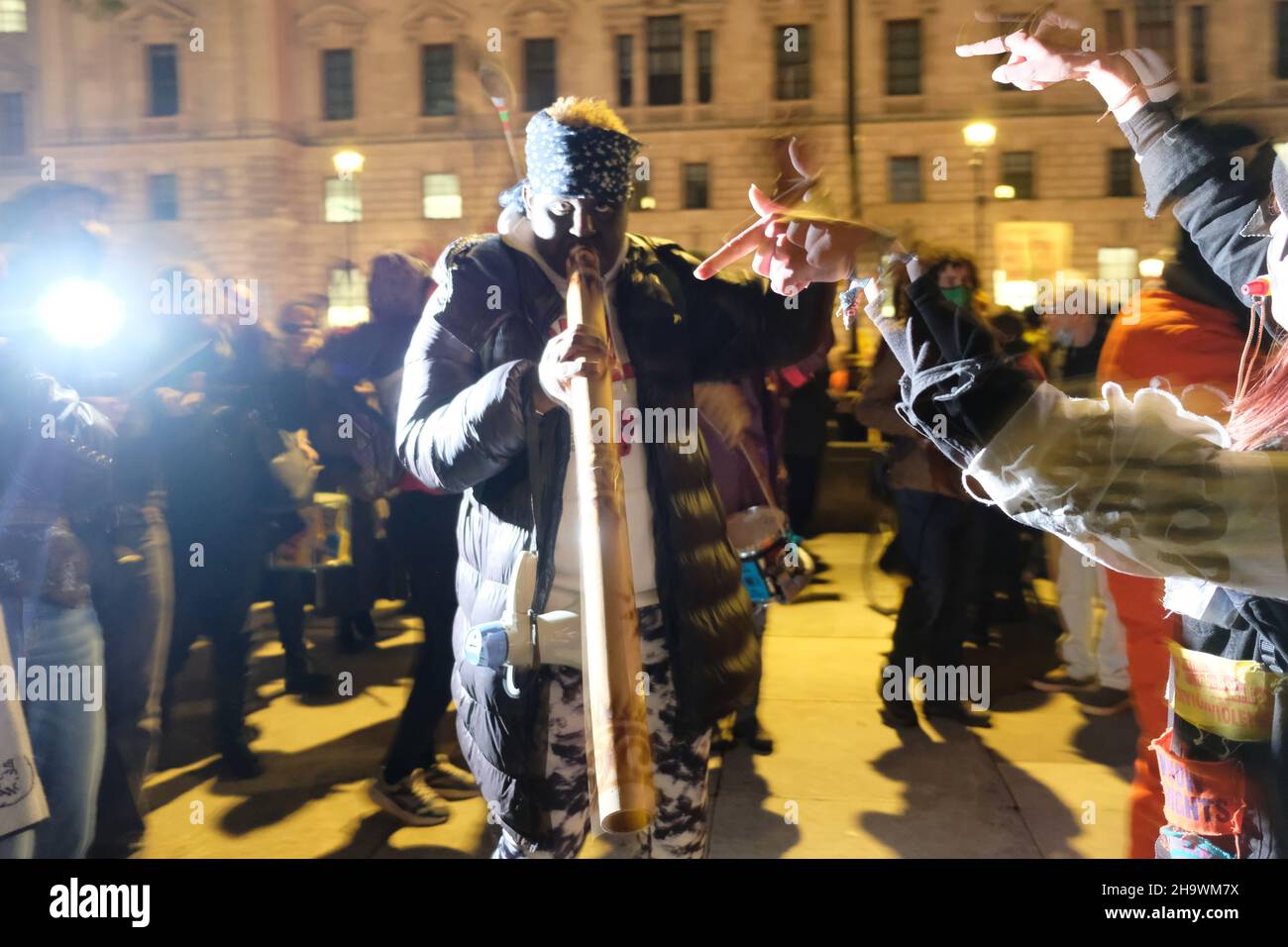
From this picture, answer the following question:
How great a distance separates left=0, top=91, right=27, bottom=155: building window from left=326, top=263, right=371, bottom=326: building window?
4.21 ft

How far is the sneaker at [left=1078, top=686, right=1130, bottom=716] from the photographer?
172 inches

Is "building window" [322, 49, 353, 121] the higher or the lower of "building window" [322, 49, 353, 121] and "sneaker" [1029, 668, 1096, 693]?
the higher

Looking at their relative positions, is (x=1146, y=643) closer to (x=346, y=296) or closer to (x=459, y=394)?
(x=459, y=394)

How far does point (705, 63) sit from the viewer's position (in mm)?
4742

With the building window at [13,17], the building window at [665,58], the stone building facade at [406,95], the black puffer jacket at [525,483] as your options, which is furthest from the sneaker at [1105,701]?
the building window at [13,17]

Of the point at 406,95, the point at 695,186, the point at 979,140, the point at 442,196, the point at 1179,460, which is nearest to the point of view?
the point at 1179,460

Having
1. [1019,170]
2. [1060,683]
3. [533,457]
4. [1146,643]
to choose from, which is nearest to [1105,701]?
[1060,683]

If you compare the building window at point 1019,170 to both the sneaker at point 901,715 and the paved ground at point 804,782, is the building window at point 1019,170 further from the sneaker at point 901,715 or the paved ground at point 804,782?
the sneaker at point 901,715

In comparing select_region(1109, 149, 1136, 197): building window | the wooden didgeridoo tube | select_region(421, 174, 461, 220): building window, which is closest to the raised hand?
the wooden didgeridoo tube

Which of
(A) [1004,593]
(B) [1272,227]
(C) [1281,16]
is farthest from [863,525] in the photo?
(B) [1272,227]

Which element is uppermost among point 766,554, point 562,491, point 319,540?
point 562,491

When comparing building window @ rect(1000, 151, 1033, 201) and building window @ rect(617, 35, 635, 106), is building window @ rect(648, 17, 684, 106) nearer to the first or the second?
building window @ rect(617, 35, 635, 106)

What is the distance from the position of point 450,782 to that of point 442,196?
9.99 ft
